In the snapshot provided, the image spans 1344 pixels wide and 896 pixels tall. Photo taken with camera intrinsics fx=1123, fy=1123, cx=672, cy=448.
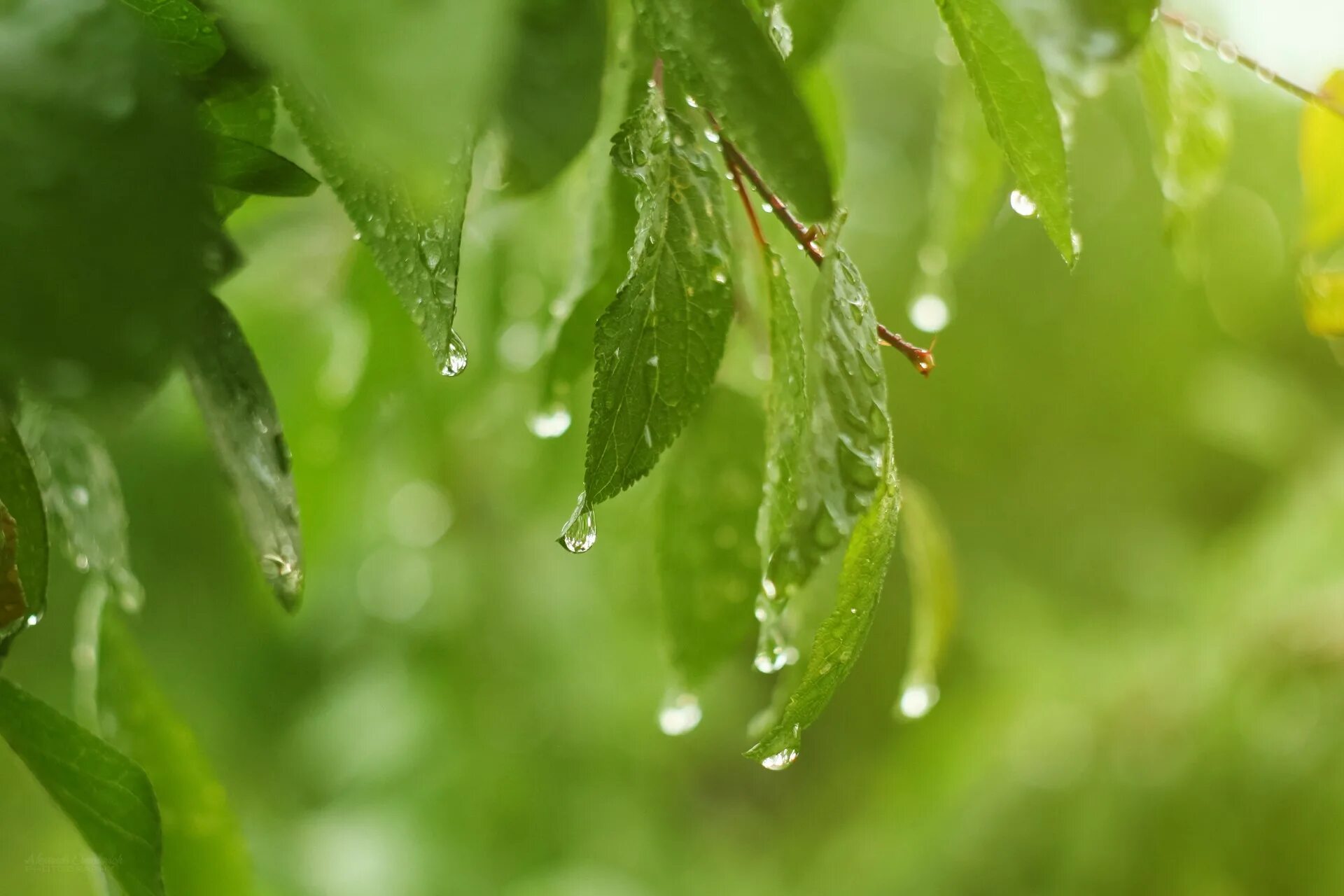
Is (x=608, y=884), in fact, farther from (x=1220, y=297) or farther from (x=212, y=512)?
(x=1220, y=297)

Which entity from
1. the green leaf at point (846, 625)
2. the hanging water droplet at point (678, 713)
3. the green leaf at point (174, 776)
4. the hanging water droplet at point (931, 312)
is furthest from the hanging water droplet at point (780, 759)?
the hanging water droplet at point (931, 312)

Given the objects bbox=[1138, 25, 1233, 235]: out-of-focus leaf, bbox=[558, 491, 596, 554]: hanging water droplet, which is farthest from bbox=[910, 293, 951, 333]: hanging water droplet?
bbox=[558, 491, 596, 554]: hanging water droplet

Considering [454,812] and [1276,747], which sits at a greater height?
[1276,747]

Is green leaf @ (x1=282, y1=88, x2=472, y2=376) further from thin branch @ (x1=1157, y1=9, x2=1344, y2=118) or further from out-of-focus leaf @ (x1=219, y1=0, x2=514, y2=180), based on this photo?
thin branch @ (x1=1157, y1=9, x2=1344, y2=118)

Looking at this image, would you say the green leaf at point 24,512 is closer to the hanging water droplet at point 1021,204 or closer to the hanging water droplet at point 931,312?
the hanging water droplet at point 1021,204

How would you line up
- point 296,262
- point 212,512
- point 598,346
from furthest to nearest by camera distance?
point 212,512, point 296,262, point 598,346

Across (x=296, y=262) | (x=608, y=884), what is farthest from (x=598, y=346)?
(x=608, y=884)

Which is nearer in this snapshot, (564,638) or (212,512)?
(564,638)

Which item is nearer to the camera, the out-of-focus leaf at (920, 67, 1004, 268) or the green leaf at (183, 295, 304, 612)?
the green leaf at (183, 295, 304, 612)
